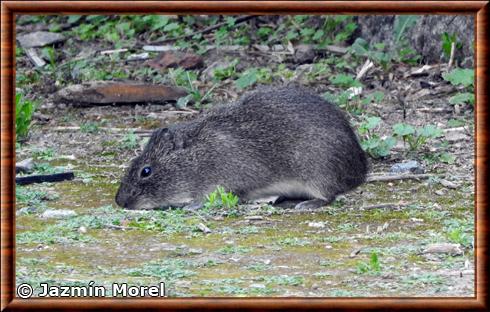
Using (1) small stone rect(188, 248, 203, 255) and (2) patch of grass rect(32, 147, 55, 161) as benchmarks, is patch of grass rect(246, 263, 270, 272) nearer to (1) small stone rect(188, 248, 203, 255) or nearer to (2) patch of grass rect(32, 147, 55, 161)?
(1) small stone rect(188, 248, 203, 255)

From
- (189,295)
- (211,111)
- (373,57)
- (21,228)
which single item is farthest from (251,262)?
(373,57)

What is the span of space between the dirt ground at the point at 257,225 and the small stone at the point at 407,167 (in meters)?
0.08

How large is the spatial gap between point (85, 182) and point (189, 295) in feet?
10.3

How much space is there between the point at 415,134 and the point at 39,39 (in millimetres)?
5681

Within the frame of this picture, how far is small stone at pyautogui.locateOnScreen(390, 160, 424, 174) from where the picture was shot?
30.0 ft

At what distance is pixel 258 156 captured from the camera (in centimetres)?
879

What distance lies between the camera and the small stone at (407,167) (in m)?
9.13

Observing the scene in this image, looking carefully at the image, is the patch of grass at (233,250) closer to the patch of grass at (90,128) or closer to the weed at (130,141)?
the weed at (130,141)

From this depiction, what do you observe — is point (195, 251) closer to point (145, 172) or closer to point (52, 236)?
point (52, 236)

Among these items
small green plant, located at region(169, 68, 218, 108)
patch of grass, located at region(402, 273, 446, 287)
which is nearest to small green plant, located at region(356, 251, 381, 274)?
patch of grass, located at region(402, 273, 446, 287)

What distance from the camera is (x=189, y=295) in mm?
6129

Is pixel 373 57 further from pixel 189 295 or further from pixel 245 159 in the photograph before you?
pixel 189 295

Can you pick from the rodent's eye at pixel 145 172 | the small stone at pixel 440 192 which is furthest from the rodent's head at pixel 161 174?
the small stone at pixel 440 192

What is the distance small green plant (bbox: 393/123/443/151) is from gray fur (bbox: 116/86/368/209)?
0.89m
